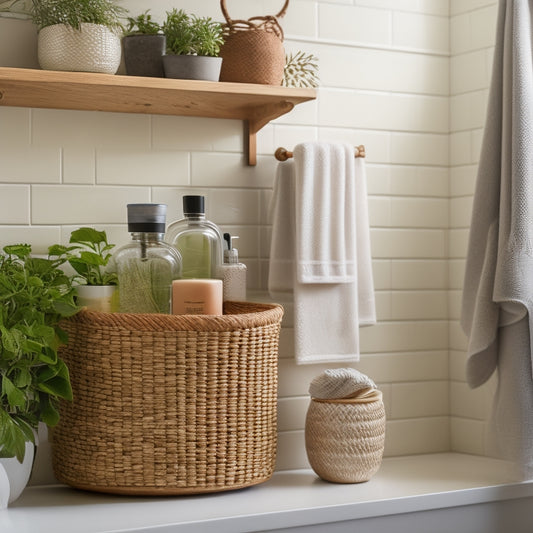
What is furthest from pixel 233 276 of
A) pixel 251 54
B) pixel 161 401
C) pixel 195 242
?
pixel 251 54

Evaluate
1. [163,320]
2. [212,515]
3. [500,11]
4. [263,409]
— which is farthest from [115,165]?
[500,11]

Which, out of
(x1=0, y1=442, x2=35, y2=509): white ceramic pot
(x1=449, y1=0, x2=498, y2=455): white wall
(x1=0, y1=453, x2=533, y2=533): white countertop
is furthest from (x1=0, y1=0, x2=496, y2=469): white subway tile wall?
(x1=0, y1=442, x2=35, y2=509): white ceramic pot

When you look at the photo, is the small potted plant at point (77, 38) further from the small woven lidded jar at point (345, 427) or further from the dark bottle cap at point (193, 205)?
the small woven lidded jar at point (345, 427)

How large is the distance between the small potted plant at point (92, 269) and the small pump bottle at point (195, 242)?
146 mm

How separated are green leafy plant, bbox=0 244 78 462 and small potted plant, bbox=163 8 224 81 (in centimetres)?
47

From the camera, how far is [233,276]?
1871 mm

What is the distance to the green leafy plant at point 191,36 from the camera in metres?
1.80

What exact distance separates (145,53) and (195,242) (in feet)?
1.32

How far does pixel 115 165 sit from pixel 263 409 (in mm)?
623

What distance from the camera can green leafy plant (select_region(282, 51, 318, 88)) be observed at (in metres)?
2.00

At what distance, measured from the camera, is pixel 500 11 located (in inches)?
77.6

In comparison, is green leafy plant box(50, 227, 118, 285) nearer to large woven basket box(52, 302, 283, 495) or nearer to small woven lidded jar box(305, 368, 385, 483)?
large woven basket box(52, 302, 283, 495)

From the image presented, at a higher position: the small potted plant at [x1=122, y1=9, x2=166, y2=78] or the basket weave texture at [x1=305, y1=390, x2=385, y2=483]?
the small potted plant at [x1=122, y1=9, x2=166, y2=78]

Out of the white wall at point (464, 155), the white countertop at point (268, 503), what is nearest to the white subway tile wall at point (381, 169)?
the white wall at point (464, 155)
